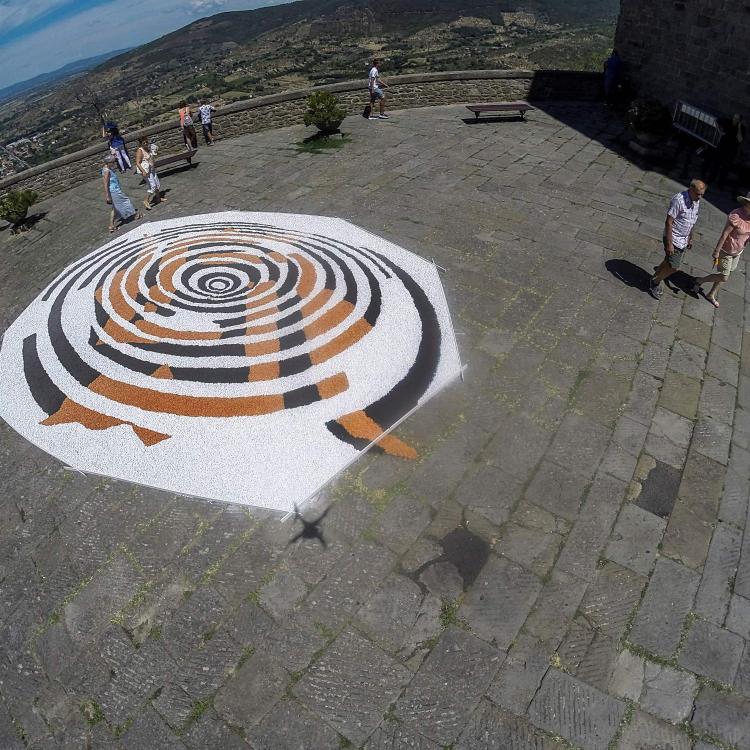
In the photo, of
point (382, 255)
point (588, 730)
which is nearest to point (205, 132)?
point (382, 255)

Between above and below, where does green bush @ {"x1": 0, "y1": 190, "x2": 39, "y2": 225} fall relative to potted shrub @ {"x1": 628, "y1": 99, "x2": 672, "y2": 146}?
above

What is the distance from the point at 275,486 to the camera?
4801mm

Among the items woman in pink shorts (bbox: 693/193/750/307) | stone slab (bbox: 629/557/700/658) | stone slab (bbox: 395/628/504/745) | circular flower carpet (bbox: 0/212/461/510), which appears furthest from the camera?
woman in pink shorts (bbox: 693/193/750/307)

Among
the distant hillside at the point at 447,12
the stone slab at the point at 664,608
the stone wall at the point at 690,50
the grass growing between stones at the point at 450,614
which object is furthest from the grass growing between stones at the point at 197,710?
the distant hillside at the point at 447,12

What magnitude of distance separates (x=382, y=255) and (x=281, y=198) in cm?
401

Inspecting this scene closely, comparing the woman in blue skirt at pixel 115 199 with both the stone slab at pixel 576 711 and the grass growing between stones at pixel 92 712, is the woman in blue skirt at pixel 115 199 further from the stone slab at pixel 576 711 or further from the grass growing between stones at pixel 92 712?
the stone slab at pixel 576 711

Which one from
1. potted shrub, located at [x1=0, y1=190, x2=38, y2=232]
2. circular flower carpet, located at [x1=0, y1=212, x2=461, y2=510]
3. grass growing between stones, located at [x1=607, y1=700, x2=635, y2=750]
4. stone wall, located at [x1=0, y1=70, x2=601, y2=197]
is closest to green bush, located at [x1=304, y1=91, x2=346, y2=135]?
stone wall, located at [x1=0, y1=70, x2=601, y2=197]

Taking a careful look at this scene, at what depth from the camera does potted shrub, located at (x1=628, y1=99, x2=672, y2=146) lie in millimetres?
11820

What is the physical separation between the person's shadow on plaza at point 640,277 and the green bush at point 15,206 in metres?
13.0

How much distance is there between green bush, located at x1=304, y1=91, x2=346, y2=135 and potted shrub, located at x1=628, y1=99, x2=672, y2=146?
7941 millimetres

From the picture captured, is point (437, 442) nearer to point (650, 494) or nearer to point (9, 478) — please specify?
point (650, 494)

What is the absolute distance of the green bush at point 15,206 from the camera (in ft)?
37.0

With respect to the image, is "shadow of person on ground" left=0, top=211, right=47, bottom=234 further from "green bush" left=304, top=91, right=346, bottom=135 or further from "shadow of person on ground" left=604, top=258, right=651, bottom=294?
"shadow of person on ground" left=604, top=258, right=651, bottom=294

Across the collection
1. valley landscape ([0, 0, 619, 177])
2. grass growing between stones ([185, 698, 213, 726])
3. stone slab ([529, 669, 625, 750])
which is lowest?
valley landscape ([0, 0, 619, 177])
